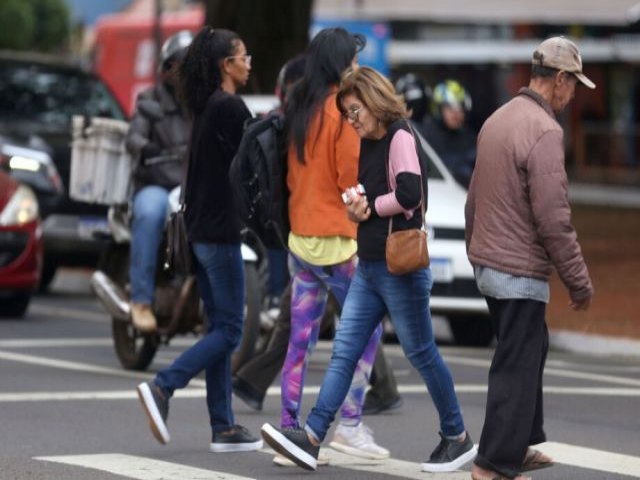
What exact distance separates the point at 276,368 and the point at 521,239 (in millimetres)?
2893

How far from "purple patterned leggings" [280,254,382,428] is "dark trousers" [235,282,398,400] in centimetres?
119

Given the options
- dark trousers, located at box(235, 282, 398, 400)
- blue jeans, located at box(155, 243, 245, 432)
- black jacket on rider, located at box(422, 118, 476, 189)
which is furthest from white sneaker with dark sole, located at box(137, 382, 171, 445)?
black jacket on rider, located at box(422, 118, 476, 189)

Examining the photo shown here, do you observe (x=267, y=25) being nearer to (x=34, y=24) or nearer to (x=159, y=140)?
(x=159, y=140)

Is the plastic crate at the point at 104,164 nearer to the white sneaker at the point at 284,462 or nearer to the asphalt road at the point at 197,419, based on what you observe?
the asphalt road at the point at 197,419

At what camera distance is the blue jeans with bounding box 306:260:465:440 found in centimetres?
858

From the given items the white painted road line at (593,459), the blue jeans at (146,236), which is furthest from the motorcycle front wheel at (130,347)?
the white painted road line at (593,459)

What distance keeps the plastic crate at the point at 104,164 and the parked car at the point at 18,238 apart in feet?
8.17

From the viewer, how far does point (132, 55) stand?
35.0m

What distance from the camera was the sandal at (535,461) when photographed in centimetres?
839

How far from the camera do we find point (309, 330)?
30.6ft

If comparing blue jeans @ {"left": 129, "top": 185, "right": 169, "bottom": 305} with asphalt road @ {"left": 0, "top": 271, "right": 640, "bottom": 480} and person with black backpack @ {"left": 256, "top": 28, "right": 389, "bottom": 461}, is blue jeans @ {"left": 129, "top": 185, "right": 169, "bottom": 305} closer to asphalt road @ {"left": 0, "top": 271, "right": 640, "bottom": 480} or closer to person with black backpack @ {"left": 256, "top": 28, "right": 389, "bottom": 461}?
asphalt road @ {"left": 0, "top": 271, "right": 640, "bottom": 480}

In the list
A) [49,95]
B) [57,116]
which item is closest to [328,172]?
[57,116]

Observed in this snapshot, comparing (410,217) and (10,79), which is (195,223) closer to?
(410,217)

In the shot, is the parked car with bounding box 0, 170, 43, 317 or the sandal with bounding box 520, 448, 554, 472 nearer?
the sandal with bounding box 520, 448, 554, 472
